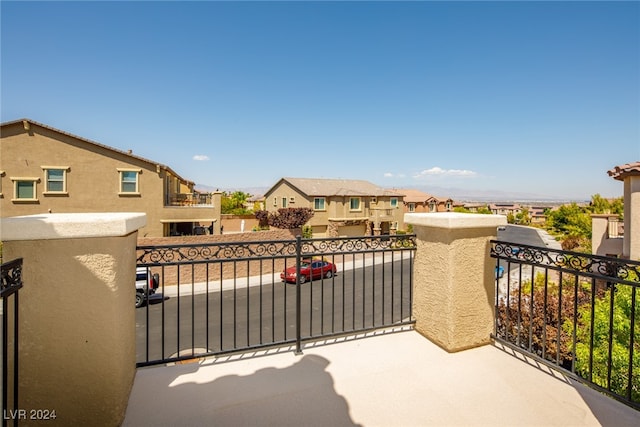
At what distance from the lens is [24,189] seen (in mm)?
16484

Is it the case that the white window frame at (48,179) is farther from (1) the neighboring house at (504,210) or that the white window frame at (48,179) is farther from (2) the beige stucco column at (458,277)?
(1) the neighboring house at (504,210)

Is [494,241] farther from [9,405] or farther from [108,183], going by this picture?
[108,183]

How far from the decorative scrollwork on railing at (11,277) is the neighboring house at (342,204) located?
26.6 metres

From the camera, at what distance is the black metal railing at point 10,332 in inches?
72.5

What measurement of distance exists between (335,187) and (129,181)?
1885 centimetres

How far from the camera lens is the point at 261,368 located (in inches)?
136

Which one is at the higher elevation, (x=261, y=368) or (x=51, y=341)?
(x=51, y=341)

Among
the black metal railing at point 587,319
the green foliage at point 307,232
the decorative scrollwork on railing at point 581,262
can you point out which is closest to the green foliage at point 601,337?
the black metal railing at point 587,319

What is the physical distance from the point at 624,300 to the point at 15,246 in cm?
867

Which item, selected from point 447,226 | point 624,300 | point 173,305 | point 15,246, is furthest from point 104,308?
point 173,305

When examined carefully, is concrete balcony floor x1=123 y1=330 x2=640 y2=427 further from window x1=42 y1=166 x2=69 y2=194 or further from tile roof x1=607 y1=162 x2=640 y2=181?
window x1=42 y1=166 x2=69 y2=194

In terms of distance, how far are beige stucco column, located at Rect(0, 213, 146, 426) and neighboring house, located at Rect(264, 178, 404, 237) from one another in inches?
1032

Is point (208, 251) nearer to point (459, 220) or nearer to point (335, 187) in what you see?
point (459, 220)

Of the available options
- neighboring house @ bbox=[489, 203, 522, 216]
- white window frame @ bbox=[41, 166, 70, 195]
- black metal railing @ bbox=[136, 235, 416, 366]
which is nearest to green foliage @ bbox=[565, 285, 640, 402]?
black metal railing @ bbox=[136, 235, 416, 366]
